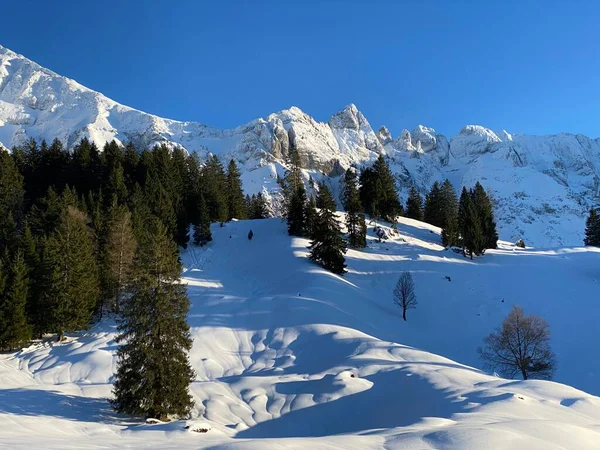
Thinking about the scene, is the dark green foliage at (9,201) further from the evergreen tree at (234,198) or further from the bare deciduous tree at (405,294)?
the bare deciduous tree at (405,294)

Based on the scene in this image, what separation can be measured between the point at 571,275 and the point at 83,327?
5533cm

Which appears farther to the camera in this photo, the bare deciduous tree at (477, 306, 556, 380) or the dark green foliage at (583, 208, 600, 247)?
the dark green foliage at (583, 208, 600, 247)

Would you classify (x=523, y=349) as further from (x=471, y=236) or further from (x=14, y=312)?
(x=14, y=312)

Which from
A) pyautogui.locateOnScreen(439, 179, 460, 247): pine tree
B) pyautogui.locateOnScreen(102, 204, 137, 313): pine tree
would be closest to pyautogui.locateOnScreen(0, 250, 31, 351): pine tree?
pyautogui.locateOnScreen(102, 204, 137, 313): pine tree

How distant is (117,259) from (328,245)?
23093 mm

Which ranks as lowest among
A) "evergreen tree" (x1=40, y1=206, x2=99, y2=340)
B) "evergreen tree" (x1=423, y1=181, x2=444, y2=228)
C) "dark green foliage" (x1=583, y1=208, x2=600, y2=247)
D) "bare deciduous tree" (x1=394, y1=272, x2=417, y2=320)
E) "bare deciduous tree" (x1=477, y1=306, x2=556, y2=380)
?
"bare deciduous tree" (x1=477, y1=306, x2=556, y2=380)

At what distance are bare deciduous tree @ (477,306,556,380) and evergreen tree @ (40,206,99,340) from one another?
103 feet

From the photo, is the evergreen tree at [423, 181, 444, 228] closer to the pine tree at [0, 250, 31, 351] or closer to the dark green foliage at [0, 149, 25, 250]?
the dark green foliage at [0, 149, 25, 250]

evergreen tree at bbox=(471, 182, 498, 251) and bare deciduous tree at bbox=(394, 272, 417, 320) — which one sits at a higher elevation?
evergreen tree at bbox=(471, 182, 498, 251)

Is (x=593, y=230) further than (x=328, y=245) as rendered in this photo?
Yes

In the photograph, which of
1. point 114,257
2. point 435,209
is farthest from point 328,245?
point 435,209

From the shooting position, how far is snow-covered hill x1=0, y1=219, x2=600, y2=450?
1117cm

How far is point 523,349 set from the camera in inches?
1092

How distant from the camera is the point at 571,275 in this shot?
160 ft
